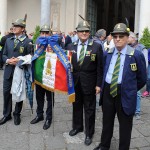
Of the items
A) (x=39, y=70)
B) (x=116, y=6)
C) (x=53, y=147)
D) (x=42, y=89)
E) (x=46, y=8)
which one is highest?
(x=116, y=6)

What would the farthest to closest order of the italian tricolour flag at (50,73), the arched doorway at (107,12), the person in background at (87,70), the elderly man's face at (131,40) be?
the arched doorway at (107,12)
the elderly man's face at (131,40)
the italian tricolour flag at (50,73)
the person in background at (87,70)

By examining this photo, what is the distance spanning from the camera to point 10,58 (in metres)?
6.00

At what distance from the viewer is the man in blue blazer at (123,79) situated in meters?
4.25

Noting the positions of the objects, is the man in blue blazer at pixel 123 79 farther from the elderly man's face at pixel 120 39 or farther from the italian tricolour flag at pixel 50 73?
the italian tricolour flag at pixel 50 73

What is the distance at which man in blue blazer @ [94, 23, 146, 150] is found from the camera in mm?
4246

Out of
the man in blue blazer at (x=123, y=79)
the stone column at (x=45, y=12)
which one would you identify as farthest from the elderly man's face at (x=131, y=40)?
the stone column at (x=45, y=12)

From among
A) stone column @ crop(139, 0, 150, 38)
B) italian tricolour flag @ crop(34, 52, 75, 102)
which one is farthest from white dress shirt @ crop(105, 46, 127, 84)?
stone column @ crop(139, 0, 150, 38)

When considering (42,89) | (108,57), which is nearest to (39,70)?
(42,89)

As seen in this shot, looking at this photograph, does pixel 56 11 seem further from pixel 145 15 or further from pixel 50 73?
pixel 50 73

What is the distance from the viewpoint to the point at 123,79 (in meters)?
4.24

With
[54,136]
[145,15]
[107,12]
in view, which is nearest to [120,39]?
[54,136]

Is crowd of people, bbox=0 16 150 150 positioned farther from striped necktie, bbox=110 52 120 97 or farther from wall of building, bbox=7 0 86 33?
wall of building, bbox=7 0 86 33

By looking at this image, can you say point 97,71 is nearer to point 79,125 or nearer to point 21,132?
point 79,125

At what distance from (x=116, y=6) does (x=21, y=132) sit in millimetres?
25141
